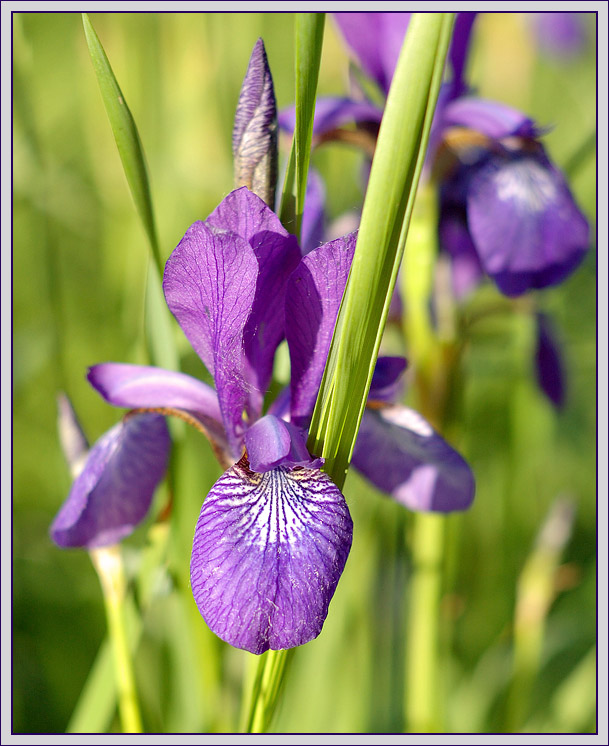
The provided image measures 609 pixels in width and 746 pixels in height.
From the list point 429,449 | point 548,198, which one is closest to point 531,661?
point 429,449

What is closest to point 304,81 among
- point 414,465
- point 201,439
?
point 414,465

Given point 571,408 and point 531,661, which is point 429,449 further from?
point 571,408

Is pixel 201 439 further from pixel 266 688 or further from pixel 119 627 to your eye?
pixel 266 688

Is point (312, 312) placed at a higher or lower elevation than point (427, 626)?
higher

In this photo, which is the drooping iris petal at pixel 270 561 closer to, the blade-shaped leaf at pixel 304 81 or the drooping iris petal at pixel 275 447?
the drooping iris petal at pixel 275 447

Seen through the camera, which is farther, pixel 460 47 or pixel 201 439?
pixel 201 439

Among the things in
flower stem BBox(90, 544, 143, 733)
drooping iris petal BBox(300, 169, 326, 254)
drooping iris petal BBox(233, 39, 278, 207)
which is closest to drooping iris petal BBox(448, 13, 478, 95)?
drooping iris petal BBox(300, 169, 326, 254)

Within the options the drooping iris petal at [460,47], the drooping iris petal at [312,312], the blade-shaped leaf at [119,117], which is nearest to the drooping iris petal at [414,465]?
the drooping iris petal at [312,312]
